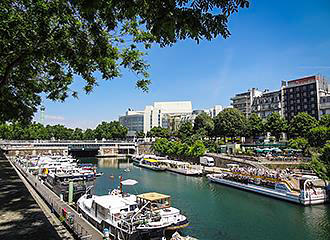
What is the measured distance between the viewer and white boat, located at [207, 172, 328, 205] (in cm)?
2912

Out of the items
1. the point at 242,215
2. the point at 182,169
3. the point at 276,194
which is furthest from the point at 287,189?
the point at 182,169

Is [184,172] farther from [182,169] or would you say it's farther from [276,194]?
[276,194]

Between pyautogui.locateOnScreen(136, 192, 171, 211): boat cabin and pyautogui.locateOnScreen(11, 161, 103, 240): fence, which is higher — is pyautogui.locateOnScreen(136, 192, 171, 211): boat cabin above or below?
above

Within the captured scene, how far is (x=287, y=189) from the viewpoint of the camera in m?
31.5

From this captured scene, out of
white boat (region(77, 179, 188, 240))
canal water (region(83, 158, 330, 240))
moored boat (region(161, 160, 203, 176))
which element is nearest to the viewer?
white boat (region(77, 179, 188, 240))

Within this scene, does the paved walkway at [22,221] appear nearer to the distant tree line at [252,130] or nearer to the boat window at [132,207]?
the boat window at [132,207]

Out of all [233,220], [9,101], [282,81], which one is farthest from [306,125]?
[9,101]

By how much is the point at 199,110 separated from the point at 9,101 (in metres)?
137

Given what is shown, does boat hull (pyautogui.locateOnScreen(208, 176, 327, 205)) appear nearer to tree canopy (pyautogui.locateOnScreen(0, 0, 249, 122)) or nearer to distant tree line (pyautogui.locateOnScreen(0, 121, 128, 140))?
tree canopy (pyautogui.locateOnScreen(0, 0, 249, 122))

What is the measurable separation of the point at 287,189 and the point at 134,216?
2261 centimetres

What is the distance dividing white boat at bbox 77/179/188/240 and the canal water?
2.80 m

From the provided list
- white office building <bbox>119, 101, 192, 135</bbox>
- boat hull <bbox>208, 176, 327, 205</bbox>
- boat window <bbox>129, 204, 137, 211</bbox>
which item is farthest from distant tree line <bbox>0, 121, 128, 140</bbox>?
boat window <bbox>129, 204, 137, 211</bbox>

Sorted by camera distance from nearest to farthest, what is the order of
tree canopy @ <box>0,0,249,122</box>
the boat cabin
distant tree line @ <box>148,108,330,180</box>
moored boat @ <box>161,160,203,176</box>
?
tree canopy @ <box>0,0,249,122</box> < the boat cabin < moored boat @ <box>161,160,203,176</box> < distant tree line @ <box>148,108,330,180</box>

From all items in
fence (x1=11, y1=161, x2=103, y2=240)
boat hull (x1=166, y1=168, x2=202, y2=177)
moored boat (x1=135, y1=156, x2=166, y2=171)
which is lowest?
boat hull (x1=166, y1=168, x2=202, y2=177)
